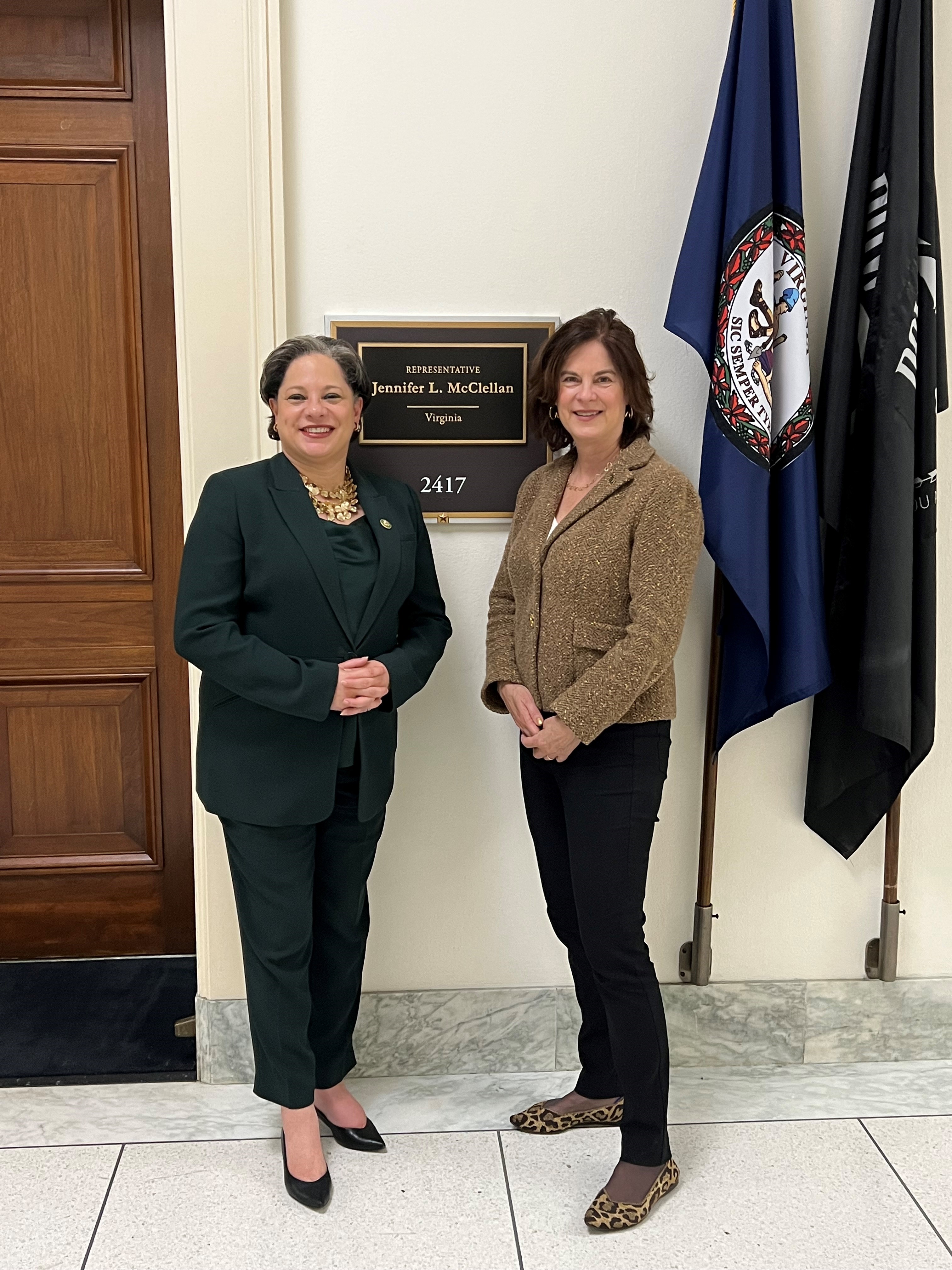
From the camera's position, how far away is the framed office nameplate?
2186 mm

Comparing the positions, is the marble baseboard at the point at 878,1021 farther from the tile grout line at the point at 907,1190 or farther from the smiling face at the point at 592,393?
the smiling face at the point at 592,393

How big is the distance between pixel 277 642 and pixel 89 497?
37.8 inches

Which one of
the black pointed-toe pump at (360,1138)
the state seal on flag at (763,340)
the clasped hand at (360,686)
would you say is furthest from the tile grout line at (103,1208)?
the state seal on flag at (763,340)

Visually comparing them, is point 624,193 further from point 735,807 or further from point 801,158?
point 735,807

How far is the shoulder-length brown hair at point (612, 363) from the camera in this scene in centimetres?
190

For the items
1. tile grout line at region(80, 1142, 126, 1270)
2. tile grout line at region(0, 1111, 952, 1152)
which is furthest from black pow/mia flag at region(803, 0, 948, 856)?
tile grout line at region(80, 1142, 126, 1270)

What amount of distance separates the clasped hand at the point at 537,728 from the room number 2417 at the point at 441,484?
1.54 feet

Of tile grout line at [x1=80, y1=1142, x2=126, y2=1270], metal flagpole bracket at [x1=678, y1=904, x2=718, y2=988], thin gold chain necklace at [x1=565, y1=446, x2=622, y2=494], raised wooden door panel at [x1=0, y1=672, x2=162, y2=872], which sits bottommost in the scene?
tile grout line at [x1=80, y1=1142, x2=126, y2=1270]

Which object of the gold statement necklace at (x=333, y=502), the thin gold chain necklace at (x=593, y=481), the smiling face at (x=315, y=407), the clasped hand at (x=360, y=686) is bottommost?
the clasped hand at (x=360, y=686)

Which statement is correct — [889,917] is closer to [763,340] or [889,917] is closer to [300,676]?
[763,340]

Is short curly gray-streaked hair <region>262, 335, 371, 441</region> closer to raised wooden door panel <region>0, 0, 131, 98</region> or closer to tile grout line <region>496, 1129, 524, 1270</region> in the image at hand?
raised wooden door panel <region>0, 0, 131, 98</region>

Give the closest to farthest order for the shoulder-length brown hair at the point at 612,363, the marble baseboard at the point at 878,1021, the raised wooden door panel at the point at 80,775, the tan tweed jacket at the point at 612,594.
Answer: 1. the tan tweed jacket at the point at 612,594
2. the shoulder-length brown hair at the point at 612,363
3. the marble baseboard at the point at 878,1021
4. the raised wooden door panel at the point at 80,775

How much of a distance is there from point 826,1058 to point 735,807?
0.66 metres

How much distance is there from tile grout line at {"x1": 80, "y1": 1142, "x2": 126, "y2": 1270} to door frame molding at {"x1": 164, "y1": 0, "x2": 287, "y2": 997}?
4.35ft
